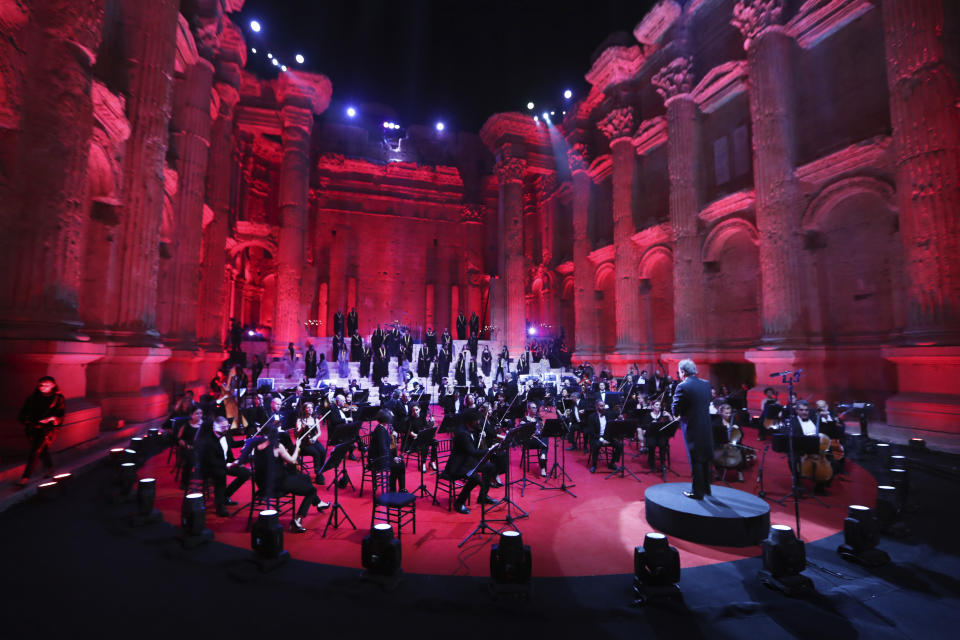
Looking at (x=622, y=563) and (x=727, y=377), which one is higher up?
(x=727, y=377)

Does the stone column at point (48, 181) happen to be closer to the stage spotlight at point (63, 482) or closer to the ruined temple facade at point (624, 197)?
the ruined temple facade at point (624, 197)

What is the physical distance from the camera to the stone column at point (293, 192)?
20.9 meters

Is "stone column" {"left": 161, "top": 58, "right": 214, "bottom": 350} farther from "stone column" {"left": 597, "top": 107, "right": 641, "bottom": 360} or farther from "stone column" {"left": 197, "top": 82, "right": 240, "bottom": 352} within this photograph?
"stone column" {"left": 597, "top": 107, "right": 641, "bottom": 360}

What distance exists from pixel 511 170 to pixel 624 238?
8.46m

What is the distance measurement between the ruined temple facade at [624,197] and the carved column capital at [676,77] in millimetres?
103

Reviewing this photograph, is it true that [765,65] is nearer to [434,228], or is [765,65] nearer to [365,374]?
[365,374]

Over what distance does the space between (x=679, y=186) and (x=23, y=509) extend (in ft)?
61.9

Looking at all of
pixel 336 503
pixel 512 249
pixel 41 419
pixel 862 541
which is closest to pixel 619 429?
pixel 862 541

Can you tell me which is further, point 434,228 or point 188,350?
point 434,228

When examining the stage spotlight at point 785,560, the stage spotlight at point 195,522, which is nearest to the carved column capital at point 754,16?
the stage spotlight at point 785,560

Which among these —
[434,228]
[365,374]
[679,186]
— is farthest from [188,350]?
[434,228]

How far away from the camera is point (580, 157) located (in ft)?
77.5

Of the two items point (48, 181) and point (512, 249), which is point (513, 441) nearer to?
point (48, 181)

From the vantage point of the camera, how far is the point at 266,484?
5098 millimetres
